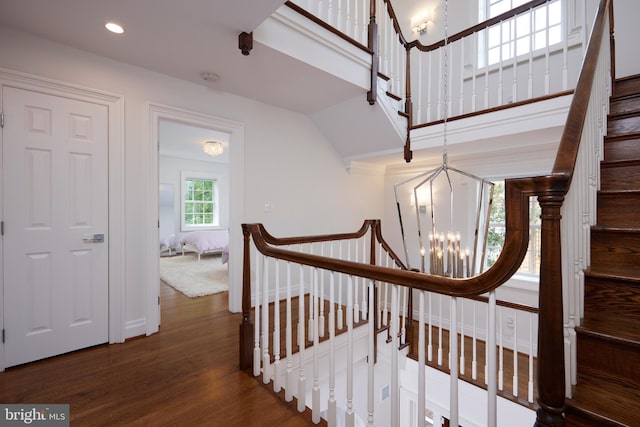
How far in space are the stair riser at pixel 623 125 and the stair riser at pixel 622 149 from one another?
0.40 ft

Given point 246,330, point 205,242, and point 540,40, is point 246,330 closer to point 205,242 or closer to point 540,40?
point 205,242

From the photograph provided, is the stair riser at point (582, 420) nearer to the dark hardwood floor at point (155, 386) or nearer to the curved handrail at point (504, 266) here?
the curved handrail at point (504, 266)

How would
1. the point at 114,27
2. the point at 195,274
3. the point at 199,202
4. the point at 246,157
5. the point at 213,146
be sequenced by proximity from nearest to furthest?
the point at 114,27 → the point at 246,157 → the point at 195,274 → the point at 213,146 → the point at 199,202

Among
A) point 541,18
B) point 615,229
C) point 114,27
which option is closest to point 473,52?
point 541,18

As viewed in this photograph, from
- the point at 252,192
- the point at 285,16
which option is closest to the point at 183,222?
the point at 252,192

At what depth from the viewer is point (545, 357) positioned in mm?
827

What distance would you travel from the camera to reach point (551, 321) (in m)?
0.81

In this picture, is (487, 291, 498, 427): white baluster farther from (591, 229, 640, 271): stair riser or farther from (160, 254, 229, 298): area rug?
(160, 254, 229, 298): area rug

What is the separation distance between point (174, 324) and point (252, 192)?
1591 millimetres

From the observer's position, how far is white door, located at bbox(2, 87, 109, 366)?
2.09 meters

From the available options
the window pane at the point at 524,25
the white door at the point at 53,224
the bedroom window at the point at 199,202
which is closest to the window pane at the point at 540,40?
the window pane at the point at 524,25

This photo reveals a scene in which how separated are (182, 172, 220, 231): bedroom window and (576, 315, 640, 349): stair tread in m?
7.58

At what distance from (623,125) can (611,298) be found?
147 centimetres

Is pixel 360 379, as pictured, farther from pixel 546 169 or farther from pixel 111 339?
pixel 546 169
